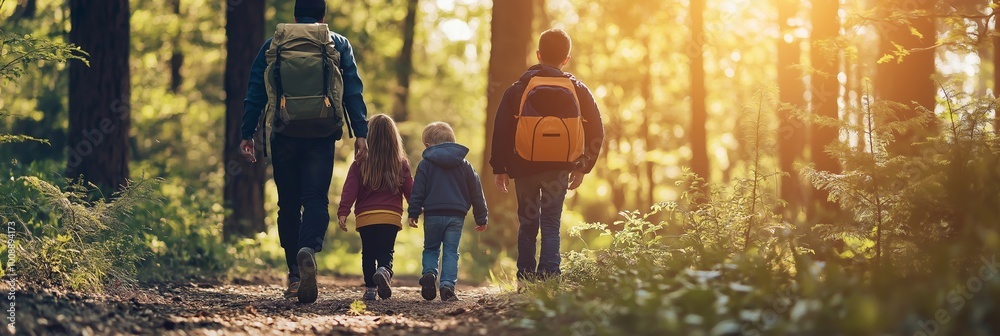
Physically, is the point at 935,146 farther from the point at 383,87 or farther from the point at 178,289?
the point at 383,87

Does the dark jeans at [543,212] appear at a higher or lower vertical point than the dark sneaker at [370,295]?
higher

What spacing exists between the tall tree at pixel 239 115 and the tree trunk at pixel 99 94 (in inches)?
108

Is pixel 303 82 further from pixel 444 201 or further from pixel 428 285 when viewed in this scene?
pixel 428 285

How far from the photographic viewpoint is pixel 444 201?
852 centimetres

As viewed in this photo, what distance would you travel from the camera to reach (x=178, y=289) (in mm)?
9508

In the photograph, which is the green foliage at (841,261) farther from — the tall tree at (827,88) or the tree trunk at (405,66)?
the tree trunk at (405,66)

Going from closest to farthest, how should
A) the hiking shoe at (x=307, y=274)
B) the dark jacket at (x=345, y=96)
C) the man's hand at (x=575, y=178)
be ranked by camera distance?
the hiking shoe at (x=307, y=274)
the dark jacket at (x=345, y=96)
the man's hand at (x=575, y=178)

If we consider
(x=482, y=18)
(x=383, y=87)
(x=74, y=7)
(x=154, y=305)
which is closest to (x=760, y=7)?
(x=482, y=18)

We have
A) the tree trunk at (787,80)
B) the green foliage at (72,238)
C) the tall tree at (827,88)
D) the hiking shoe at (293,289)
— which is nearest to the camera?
the green foliage at (72,238)

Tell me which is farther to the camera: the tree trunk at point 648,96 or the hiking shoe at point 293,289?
the tree trunk at point 648,96

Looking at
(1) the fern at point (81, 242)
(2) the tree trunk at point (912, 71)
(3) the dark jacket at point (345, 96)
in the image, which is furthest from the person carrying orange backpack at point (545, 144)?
(2) the tree trunk at point (912, 71)

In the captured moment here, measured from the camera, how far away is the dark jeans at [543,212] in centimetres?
835

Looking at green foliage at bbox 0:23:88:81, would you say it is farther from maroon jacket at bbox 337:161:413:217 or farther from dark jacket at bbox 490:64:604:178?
dark jacket at bbox 490:64:604:178

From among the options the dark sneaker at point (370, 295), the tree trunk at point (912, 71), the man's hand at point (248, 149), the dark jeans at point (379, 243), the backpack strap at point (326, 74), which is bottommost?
the dark sneaker at point (370, 295)
